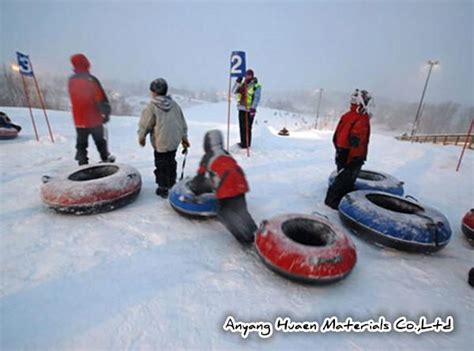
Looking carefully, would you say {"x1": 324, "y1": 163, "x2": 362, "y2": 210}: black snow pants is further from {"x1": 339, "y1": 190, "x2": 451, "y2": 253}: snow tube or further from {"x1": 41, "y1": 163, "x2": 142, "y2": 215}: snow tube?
{"x1": 41, "y1": 163, "x2": 142, "y2": 215}: snow tube

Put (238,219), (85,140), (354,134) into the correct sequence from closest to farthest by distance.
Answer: (238,219), (354,134), (85,140)

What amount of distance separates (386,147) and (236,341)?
31.3 feet

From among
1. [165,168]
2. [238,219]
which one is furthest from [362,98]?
[165,168]

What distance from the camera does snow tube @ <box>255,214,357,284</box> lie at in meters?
2.40

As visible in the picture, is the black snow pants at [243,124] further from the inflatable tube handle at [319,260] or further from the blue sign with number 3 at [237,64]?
the inflatable tube handle at [319,260]

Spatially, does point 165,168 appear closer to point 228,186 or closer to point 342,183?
point 228,186

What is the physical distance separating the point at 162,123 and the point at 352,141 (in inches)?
→ 116

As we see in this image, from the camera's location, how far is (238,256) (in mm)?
2984

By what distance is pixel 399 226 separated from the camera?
3.07 metres

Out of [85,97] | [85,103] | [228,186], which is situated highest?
[85,97]

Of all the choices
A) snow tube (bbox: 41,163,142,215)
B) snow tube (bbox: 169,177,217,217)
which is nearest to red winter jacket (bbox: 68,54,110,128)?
snow tube (bbox: 41,163,142,215)

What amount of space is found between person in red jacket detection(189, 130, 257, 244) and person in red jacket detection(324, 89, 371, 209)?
1.96m

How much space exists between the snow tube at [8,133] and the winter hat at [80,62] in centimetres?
518

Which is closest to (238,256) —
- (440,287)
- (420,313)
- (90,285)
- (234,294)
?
(234,294)
